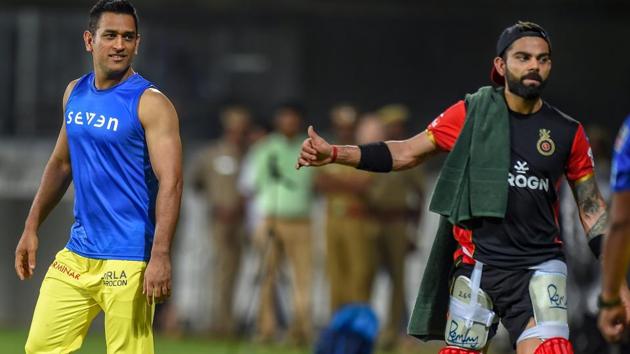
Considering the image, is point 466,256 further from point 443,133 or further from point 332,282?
point 332,282

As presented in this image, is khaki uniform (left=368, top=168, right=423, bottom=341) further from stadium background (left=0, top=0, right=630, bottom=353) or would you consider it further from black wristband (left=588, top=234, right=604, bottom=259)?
black wristband (left=588, top=234, right=604, bottom=259)

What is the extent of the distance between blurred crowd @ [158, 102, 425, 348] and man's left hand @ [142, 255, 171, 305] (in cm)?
791

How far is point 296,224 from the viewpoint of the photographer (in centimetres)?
1652

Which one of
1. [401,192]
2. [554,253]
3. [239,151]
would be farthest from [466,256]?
[239,151]

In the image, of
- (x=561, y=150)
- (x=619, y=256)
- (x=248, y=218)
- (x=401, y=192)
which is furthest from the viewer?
(x=248, y=218)

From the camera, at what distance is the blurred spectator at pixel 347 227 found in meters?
16.1

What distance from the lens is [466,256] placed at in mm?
8125

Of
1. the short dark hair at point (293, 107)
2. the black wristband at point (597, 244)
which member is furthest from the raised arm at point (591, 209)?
the short dark hair at point (293, 107)

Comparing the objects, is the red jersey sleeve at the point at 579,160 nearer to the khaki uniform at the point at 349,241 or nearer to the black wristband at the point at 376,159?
the black wristband at the point at 376,159

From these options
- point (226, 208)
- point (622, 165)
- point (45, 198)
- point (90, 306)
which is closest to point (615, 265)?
point (622, 165)

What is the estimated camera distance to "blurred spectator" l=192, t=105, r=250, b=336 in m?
17.2

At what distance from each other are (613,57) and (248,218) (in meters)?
4.62

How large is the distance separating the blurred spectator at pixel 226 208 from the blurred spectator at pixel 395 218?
1708 mm

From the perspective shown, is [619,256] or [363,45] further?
[363,45]
